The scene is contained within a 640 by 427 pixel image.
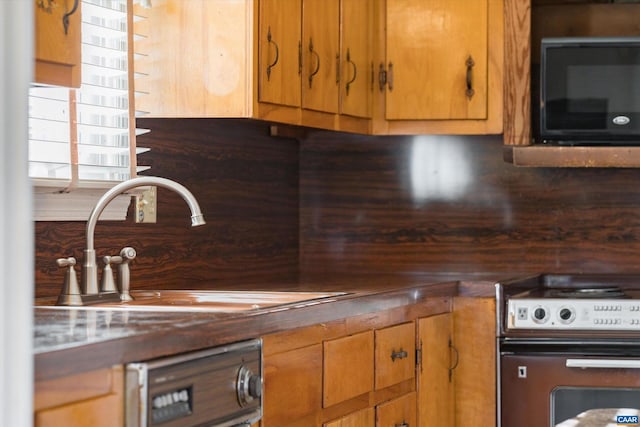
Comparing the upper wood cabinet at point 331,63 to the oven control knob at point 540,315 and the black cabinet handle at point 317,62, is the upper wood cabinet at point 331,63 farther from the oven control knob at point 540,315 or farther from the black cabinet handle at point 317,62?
the oven control knob at point 540,315

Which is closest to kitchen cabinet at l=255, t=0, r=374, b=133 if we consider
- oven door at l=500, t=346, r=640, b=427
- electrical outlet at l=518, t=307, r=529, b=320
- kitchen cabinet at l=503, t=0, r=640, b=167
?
kitchen cabinet at l=503, t=0, r=640, b=167

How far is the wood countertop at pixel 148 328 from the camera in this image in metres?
1.44

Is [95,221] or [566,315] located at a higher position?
[95,221]

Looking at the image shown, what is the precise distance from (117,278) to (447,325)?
3.60 feet

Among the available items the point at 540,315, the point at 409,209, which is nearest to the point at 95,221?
the point at 540,315

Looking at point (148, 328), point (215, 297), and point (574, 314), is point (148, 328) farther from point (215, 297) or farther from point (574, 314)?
point (574, 314)

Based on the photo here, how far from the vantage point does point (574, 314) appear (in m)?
3.09

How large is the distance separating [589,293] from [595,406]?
379 mm

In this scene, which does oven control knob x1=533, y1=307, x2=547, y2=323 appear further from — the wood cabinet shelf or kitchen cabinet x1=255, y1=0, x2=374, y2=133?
kitchen cabinet x1=255, y1=0, x2=374, y2=133

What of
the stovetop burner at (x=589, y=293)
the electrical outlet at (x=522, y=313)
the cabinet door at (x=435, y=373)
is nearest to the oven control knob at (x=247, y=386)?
the cabinet door at (x=435, y=373)

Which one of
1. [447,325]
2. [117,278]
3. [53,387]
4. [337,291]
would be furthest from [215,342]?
[447,325]

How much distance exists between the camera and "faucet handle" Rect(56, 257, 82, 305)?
226cm

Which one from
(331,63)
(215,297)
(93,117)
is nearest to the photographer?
(93,117)

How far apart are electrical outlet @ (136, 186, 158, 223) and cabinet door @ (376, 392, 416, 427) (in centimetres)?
80
